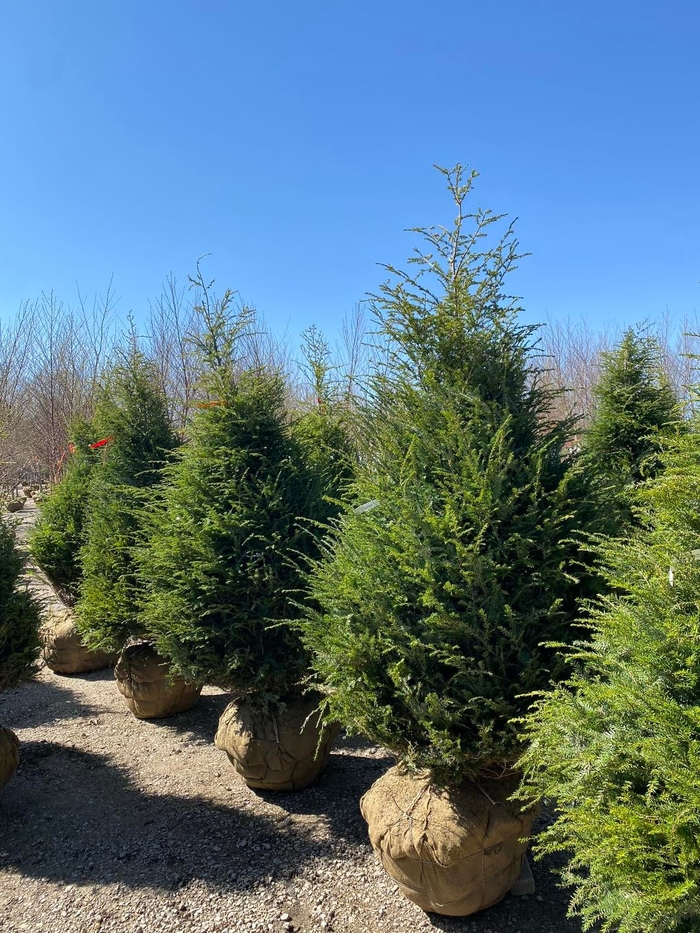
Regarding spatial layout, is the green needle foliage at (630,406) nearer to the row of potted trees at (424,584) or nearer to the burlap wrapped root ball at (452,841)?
the row of potted trees at (424,584)

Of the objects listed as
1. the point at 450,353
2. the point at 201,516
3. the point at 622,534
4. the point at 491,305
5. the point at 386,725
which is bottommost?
the point at 386,725

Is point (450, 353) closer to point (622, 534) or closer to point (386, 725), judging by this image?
point (622, 534)

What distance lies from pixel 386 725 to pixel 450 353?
1.87 meters

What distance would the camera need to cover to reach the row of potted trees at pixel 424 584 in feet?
8.71

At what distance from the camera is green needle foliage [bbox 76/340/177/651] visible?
5.46 metres

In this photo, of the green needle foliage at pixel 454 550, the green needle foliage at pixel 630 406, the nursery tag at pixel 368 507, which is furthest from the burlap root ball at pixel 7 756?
the green needle foliage at pixel 630 406

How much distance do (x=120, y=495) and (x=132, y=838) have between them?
3223 mm

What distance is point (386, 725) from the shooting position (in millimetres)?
2832

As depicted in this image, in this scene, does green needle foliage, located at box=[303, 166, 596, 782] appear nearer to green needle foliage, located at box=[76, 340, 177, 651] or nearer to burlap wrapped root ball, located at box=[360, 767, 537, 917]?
burlap wrapped root ball, located at box=[360, 767, 537, 917]

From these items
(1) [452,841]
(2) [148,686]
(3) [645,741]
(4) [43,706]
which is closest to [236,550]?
(1) [452,841]

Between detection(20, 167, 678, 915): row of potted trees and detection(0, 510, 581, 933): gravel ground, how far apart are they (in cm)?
28

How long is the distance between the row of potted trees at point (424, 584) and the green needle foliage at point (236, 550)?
0.02 meters

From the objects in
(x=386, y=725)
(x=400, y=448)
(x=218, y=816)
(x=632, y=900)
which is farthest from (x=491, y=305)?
(x=218, y=816)

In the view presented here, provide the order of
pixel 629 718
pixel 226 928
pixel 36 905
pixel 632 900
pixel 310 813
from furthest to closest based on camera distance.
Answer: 1. pixel 310 813
2. pixel 36 905
3. pixel 226 928
4. pixel 629 718
5. pixel 632 900
